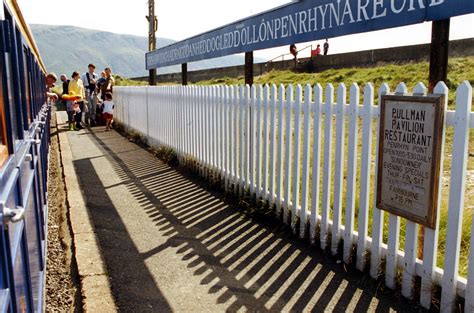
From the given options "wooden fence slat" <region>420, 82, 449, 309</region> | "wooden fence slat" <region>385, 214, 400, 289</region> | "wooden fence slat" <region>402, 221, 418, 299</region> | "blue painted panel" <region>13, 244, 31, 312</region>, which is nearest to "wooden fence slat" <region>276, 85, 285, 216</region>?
"wooden fence slat" <region>385, 214, 400, 289</region>

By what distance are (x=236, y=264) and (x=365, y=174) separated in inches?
51.3

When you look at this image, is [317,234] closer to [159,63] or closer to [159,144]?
[159,144]

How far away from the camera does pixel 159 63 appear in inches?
431

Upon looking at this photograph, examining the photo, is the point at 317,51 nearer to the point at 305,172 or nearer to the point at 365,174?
the point at 305,172

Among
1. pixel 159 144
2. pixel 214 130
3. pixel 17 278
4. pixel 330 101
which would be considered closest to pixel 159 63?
pixel 159 144

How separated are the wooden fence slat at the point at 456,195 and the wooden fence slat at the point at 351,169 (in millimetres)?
958

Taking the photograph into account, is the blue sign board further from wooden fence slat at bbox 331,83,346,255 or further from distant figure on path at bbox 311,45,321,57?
distant figure on path at bbox 311,45,321,57

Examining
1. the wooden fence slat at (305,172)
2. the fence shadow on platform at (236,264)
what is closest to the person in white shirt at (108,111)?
the fence shadow on platform at (236,264)

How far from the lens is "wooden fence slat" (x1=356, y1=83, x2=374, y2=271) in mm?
3705

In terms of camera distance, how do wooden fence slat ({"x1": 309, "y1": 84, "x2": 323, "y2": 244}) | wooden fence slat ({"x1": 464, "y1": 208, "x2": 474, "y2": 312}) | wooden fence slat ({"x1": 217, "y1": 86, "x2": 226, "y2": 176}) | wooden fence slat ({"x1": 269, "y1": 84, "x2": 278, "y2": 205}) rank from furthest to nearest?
wooden fence slat ({"x1": 217, "y1": 86, "x2": 226, "y2": 176})
wooden fence slat ({"x1": 269, "y1": 84, "x2": 278, "y2": 205})
wooden fence slat ({"x1": 309, "y1": 84, "x2": 323, "y2": 244})
wooden fence slat ({"x1": 464, "y1": 208, "x2": 474, "y2": 312})

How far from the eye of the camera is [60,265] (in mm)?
4105

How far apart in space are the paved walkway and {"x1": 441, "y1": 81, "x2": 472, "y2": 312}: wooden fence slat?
0.34 m

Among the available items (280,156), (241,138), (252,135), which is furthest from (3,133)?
(241,138)

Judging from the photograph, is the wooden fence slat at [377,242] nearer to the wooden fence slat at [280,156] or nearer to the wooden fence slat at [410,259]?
the wooden fence slat at [410,259]
